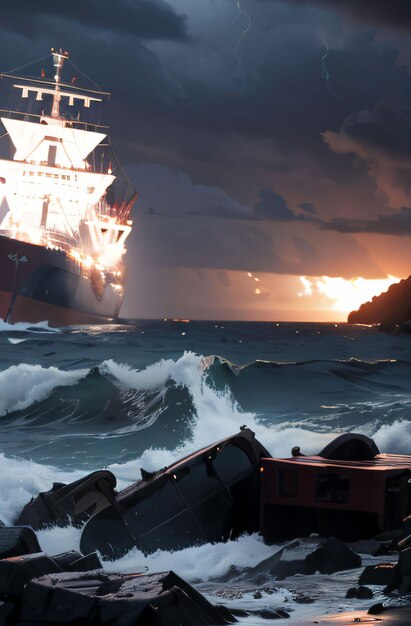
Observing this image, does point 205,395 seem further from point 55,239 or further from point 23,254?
point 55,239

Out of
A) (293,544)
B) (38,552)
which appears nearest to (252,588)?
(293,544)

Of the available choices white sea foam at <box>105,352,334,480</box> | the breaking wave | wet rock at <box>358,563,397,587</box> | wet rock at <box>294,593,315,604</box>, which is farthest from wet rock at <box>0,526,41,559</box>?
the breaking wave

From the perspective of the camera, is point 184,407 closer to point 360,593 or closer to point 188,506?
point 188,506

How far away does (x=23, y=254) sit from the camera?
9575 centimetres

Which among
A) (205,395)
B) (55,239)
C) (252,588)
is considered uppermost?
(55,239)

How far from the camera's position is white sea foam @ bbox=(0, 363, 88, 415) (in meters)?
40.6

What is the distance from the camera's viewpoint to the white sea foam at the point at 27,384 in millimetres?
40625

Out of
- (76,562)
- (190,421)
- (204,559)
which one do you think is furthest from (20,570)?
(190,421)

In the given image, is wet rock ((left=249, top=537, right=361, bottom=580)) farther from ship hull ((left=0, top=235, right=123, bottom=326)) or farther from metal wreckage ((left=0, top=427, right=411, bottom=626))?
ship hull ((left=0, top=235, right=123, bottom=326))

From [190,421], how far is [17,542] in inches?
878

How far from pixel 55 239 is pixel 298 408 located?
7986 centimetres

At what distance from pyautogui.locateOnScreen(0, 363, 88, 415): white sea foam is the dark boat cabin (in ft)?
93.0

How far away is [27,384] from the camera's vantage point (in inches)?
1704

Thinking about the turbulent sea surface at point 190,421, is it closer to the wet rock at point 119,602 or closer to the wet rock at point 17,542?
the wet rock at point 119,602
